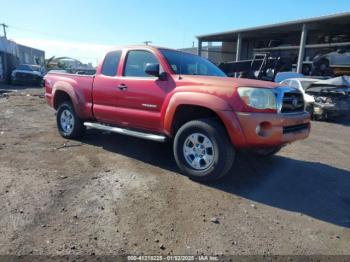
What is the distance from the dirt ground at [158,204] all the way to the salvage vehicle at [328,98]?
624 centimetres

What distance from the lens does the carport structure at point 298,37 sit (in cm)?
2141

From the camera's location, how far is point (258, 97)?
434 centimetres

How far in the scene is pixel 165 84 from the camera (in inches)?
198

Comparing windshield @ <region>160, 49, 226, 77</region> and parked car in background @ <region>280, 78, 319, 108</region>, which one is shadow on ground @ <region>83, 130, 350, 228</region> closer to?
windshield @ <region>160, 49, 226, 77</region>

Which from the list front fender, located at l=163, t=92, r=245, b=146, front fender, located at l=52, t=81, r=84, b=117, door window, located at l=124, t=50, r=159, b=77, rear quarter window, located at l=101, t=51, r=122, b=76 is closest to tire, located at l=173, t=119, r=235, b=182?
front fender, located at l=163, t=92, r=245, b=146

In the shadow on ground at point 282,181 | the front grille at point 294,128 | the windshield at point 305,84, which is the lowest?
the shadow on ground at point 282,181

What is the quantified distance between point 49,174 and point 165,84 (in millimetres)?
2168

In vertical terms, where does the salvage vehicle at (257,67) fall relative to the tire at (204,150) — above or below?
above

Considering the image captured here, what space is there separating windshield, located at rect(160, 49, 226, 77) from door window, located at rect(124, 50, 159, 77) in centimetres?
24

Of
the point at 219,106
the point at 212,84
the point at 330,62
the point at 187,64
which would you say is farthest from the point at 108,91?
the point at 330,62

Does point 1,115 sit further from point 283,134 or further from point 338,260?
point 338,260

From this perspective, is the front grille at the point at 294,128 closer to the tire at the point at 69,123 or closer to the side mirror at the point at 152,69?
the side mirror at the point at 152,69

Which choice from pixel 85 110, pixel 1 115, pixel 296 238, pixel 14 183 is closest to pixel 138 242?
pixel 296 238

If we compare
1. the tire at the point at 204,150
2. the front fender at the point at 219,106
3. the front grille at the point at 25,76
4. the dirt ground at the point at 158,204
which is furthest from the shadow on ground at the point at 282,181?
the front grille at the point at 25,76
